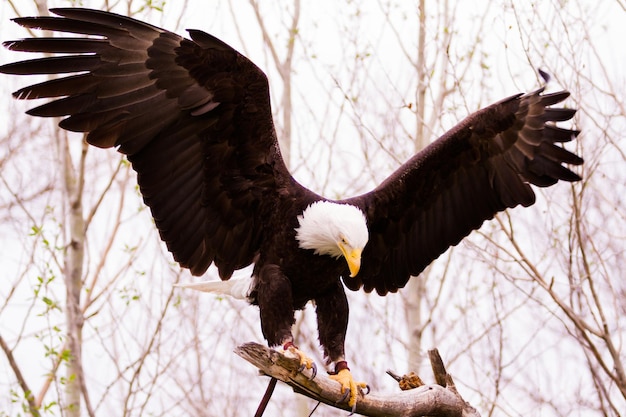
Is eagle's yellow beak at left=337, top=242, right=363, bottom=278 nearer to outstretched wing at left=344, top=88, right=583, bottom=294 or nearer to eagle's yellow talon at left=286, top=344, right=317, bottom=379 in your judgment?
eagle's yellow talon at left=286, top=344, right=317, bottom=379

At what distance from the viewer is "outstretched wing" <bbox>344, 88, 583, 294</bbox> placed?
17.1 ft

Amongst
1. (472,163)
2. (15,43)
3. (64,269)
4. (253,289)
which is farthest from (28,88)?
(64,269)

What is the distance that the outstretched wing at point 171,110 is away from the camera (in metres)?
4.38

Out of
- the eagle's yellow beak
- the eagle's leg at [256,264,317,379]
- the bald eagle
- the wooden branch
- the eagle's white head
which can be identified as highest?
the bald eagle

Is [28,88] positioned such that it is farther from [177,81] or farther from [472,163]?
[472,163]

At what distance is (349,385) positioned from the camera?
14.4 feet

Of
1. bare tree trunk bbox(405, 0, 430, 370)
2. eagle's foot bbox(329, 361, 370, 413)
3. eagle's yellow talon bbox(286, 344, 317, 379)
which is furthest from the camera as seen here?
bare tree trunk bbox(405, 0, 430, 370)

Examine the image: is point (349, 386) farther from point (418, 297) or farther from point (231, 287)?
point (418, 297)

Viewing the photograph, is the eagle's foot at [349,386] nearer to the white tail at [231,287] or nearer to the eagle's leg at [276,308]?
the eagle's leg at [276,308]

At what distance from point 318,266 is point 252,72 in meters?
1.02

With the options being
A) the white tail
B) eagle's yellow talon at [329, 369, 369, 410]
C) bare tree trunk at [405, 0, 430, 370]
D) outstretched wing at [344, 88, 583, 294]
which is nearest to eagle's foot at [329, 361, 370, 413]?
eagle's yellow talon at [329, 369, 369, 410]

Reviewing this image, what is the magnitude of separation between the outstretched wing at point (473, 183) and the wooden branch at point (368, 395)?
917mm

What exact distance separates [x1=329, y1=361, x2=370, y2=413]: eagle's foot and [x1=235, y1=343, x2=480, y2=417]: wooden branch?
0.10 feet

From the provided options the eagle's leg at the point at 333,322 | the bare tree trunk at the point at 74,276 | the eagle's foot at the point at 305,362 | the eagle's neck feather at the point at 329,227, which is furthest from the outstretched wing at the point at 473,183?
the bare tree trunk at the point at 74,276
